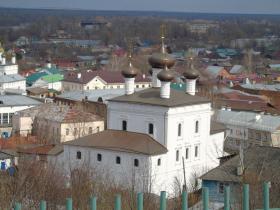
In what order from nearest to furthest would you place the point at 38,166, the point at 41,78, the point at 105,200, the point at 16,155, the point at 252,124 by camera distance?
1. the point at 105,200
2. the point at 38,166
3. the point at 16,155
4. the point at 252,124
5. the point at 41,78

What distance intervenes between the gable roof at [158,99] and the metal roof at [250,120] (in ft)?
23.6

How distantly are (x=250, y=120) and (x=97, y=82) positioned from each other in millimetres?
14247

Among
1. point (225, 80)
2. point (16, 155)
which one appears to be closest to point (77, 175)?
point (16, 155)

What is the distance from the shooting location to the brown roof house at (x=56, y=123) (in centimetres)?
2489

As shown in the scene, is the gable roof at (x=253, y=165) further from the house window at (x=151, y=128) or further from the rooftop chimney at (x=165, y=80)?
the rooftop chimney at (x=165, y=80)

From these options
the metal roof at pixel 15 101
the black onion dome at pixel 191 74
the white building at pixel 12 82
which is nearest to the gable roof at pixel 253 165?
the black onion dome at pixel 191 74

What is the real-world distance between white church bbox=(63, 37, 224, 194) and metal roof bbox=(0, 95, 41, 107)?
1010cm

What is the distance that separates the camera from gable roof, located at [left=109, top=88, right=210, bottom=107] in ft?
59.7

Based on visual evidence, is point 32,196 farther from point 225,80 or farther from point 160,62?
point 225,80

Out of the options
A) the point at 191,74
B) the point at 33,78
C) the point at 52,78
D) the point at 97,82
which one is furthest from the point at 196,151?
the point at 33,78

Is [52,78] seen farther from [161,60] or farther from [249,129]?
[161,60]

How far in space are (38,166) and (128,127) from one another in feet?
11.7

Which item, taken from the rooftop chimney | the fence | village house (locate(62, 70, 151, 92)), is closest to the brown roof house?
the rooftop chimney

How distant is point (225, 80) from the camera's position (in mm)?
49094
